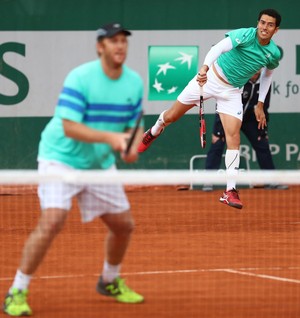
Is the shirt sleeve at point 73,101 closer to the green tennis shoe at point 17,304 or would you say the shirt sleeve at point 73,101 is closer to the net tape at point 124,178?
the net tape at point 124,178

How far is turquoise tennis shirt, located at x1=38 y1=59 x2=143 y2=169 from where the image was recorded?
679cm

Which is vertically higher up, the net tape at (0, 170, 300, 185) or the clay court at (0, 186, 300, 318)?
the net tape at (0, 170, 300, 185)

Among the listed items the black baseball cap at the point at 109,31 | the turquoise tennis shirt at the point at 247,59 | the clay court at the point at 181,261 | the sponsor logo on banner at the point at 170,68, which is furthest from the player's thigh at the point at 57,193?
the sponsor logo on banner at the point at 170,68

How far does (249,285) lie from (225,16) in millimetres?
8143

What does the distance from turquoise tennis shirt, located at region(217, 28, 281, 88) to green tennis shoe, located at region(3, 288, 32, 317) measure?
552 cm

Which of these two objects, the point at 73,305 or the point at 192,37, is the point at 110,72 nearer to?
the point at 73,305

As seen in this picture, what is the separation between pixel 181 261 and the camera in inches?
368

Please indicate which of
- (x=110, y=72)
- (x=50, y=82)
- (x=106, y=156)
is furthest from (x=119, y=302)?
(x=50, y=82)

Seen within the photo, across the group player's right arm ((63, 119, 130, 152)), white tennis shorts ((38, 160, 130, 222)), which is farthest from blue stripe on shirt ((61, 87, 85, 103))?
white tennis shorts ((38, 160, 130, 222))

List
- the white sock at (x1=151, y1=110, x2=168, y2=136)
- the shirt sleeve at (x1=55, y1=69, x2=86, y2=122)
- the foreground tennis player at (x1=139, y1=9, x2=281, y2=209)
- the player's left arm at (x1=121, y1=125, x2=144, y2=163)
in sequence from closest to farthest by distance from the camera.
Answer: the player's left arm at (x1=121, y1=125, x2=144, y2=163) → the shirt sleeve at (x1=55, y1=69, x2=86, y2=122) → the foreground tennis player at (x1=139, y1=9, x2=281, y2=209) → the white sock at (x1=151, y1=110, x2=168, y2=136)

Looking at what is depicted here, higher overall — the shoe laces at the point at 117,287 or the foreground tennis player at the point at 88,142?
the foreground tennis player at the point at 88,142

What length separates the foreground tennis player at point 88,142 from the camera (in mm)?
6773

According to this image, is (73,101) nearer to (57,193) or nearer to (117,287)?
(57,193)

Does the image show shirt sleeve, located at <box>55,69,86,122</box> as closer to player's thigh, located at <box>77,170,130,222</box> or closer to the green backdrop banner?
player's thigh, located at <box>77,170,130,222</box>
